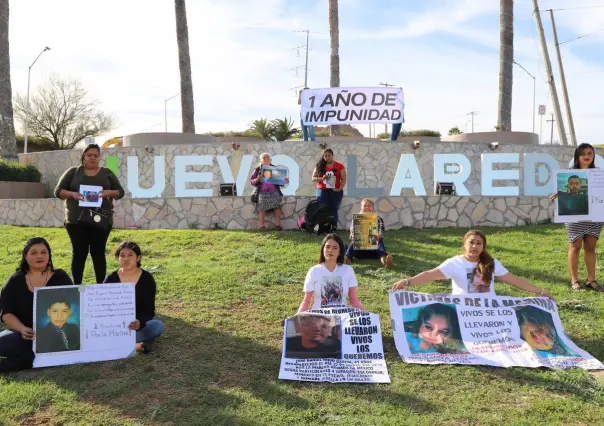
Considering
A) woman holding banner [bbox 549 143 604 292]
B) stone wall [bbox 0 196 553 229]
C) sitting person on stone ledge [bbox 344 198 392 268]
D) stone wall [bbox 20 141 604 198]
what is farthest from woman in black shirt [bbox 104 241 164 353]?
stone wall [bbox 20 141 604 198]

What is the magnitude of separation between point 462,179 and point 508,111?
431 cm

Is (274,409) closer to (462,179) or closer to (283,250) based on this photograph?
(283,250)

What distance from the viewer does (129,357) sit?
4660mm

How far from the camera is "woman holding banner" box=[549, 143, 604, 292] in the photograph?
666 cm

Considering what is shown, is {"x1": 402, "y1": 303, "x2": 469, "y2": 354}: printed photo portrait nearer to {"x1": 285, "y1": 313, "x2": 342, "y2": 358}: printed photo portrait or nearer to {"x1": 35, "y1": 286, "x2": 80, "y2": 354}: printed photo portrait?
{"x1": 285, "y1": 313, "x2": 342, "y2": 358}: printed photo portrait

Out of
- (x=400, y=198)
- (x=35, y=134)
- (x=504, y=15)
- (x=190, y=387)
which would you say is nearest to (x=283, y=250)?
(x=400, y=198)

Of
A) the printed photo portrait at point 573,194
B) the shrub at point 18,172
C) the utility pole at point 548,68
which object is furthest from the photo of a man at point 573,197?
the utility pole at point 548,68

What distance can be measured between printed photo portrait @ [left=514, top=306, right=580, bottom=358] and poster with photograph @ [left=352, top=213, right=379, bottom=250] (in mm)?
3664

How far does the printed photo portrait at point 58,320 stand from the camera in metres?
4.47

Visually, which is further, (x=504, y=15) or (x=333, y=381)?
(x=504, y=15)

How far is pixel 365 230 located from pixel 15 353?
5295 millimetres

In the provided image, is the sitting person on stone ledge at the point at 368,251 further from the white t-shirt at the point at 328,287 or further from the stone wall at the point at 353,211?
the white t-shirt at the point at 328,287

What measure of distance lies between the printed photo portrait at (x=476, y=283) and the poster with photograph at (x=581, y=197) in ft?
7.68

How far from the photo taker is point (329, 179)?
10172 millimetres
